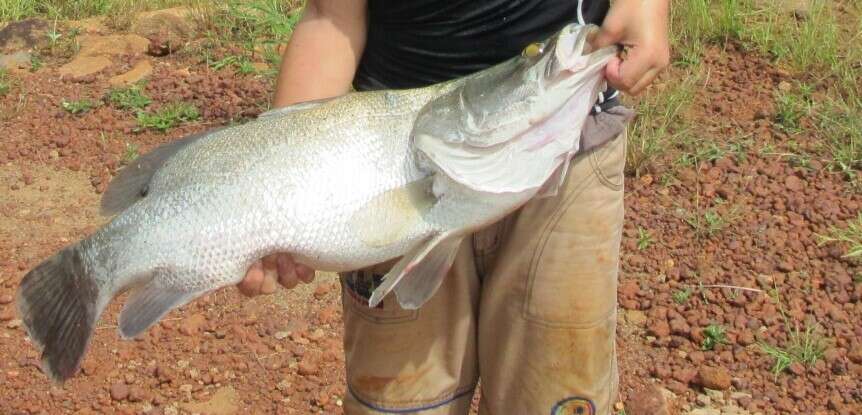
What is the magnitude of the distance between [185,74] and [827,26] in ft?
11.9

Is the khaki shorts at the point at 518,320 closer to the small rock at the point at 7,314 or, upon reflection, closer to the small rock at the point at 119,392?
the small rock at the point at 119,392

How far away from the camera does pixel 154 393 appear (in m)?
3.70

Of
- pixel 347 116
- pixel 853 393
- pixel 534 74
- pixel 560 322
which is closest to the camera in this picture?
pixel 534 74

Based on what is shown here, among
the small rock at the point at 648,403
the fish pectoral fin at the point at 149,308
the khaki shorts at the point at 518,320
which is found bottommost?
the small rock at the point at 648,403

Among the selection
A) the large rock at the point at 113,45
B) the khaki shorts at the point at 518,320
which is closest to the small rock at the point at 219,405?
the khaki shorts at the point at 518,320

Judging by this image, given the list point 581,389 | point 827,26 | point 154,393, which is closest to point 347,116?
point 581,389

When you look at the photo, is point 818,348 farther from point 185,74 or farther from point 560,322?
point 185,74

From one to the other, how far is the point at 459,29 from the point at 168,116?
3418mm

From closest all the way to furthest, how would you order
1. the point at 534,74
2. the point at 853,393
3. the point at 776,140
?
1. the point at 534,74
2. the point at 853,393
3. the point at 776,140

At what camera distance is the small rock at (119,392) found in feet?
12.0

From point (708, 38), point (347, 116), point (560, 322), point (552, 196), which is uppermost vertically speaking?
point (347, 116)

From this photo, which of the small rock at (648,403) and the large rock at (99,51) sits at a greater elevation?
the large rock at (99,51)

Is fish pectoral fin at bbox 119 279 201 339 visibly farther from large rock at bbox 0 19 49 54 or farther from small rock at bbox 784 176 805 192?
large rock at bbox 0 19 49 54

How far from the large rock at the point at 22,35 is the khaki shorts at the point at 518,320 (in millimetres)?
4584
